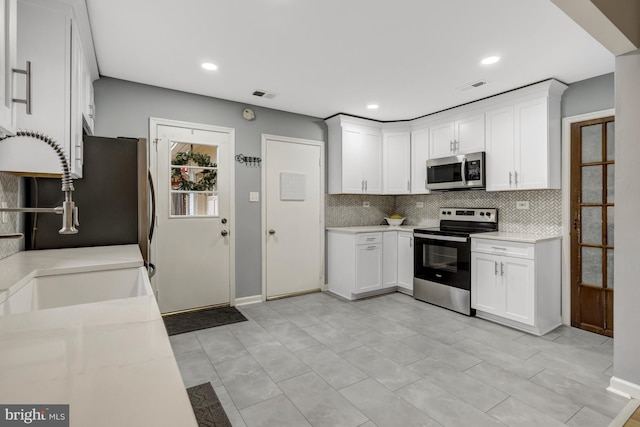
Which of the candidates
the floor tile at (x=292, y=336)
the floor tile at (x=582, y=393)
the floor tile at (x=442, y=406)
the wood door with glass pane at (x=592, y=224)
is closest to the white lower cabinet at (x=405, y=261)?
the wood door with glass pane at (x=592, y=224)

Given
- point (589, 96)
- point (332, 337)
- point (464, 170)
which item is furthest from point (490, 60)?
point (332, 337)

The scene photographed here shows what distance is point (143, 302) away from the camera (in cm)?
112

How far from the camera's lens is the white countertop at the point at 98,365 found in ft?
1.62

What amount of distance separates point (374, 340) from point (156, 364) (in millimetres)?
2634

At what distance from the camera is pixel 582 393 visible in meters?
2.16

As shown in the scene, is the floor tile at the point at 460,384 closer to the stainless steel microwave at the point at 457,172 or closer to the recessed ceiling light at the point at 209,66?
the stainless steel microwave at the point at 457,172

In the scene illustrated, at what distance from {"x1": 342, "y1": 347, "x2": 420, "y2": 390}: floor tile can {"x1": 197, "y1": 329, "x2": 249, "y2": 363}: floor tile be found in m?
0.91

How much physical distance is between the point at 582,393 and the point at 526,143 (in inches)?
91.8

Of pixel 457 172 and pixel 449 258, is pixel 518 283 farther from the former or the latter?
pixel 457 172

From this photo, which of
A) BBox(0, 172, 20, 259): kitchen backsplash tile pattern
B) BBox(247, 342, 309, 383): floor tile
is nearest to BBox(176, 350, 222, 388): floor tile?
BBox(247, 342, 309, 383): floor tile

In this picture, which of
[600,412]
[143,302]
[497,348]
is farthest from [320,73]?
[600,412]

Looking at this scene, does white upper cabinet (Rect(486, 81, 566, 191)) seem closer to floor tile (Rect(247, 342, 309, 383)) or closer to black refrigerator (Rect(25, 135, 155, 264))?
floor tile (Rect(247, 342, 309, 383))

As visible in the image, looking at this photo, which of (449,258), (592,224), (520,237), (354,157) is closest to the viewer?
(592,224)

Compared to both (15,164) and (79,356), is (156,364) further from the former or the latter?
(15,164)
